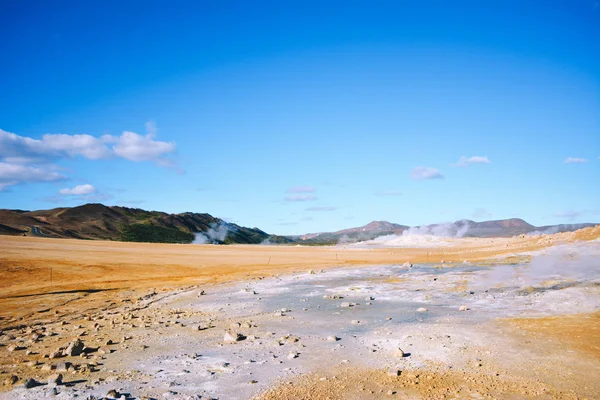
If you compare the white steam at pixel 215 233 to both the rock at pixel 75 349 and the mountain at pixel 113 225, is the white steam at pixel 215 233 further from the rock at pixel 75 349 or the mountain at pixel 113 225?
the rock at pixel 75 349

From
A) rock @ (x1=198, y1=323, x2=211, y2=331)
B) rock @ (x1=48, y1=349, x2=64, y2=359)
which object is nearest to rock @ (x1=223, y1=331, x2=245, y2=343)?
rock @ (x1=198, y1=323, x2=211, y2=331)

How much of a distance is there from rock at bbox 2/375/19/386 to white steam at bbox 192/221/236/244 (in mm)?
133483

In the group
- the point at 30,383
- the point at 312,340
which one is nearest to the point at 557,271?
Answer: the point at 312,340

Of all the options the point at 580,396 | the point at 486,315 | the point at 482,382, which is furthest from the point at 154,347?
the point at 486,315

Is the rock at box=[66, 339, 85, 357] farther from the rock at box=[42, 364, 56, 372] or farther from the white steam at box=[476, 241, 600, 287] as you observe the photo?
the white steam at box=[476, 241, 600, 287]

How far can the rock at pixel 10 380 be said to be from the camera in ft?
26.0

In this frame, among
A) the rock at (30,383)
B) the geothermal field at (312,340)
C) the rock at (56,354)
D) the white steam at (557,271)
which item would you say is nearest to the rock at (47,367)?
the geothermal field at (312,340)

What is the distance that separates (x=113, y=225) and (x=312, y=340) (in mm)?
135296

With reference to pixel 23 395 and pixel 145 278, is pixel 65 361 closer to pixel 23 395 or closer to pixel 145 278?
pixel 23 395

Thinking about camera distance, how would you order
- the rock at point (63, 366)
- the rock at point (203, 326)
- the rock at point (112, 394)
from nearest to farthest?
the rock at point (112, 394)
the rock at point (63, 366)
the rock at point (203, 326)

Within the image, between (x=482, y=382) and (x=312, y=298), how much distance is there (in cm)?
1112

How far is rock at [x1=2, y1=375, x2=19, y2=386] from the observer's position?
7.92m

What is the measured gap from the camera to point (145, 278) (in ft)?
93.5

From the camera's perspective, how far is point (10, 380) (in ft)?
26.4
